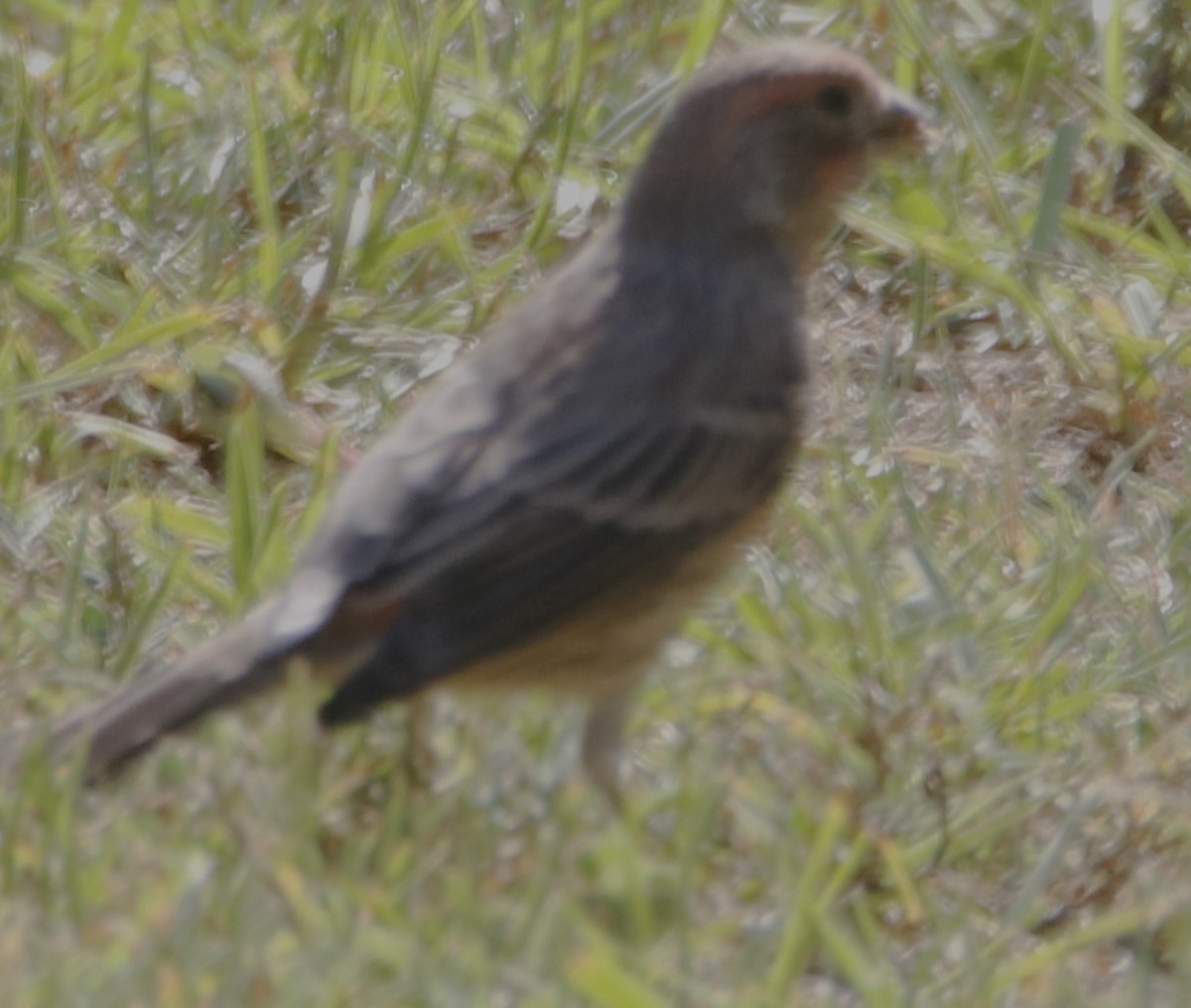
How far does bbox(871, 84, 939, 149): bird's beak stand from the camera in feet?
15.0

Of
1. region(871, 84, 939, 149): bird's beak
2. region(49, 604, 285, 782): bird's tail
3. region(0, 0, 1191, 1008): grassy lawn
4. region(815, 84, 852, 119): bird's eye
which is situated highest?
region(815, 84, 852, 119): bird's eye

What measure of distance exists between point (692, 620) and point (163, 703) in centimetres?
107

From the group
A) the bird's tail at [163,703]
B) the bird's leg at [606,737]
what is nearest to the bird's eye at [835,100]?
the bird's leg at [606,737]

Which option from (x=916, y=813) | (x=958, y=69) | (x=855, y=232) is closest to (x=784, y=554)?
(x=916, y=813)

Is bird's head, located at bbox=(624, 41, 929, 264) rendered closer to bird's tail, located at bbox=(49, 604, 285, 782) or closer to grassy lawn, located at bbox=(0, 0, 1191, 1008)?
grassy lawn, located at bbox=(0, 0, 1191, 1008)

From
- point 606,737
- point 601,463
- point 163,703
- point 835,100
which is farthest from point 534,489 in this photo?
point 835,100

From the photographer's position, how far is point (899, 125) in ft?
15.1

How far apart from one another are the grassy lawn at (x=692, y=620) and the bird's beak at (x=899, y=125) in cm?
65

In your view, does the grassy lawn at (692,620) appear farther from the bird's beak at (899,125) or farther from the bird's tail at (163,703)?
the bird's beak at (899,125)

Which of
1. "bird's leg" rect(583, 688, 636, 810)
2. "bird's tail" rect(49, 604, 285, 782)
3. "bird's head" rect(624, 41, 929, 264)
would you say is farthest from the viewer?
"bird's head" rect(624, 41, 929, 264)

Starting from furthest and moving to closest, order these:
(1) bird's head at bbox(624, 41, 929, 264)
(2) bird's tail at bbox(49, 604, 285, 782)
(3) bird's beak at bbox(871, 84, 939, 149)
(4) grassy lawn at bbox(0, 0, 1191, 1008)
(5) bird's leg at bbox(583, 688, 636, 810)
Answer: (3) bird's beak at bbox(871, 84, 939, 149) → (1) bird's head at bbox(624, 41, 929, 264) → (5) bird's leg at bbox(583, 688, 636, 810) → (2) bird's tail at bbox(49, 604, 285, 782) → (4) grassy lawn at bbox(0, 0, 1191, 1008)

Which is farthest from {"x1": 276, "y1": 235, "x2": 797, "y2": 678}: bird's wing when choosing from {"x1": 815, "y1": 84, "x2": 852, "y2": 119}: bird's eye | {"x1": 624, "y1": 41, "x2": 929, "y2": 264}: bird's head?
{"x1": 815, "y1": 84, "x2": 852, "y2": 119}: bird's eye

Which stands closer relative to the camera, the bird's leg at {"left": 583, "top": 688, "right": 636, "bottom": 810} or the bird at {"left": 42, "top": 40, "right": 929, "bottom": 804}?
the bird at {"left": 42, "top": 40, "right": 929, "bottom": 804}

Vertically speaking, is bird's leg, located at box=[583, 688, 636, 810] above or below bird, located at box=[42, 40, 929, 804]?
below
